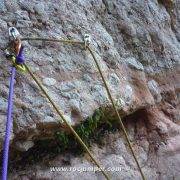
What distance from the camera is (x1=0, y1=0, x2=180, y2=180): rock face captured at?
2582 mm

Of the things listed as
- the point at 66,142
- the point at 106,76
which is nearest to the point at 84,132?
the point at 66,142

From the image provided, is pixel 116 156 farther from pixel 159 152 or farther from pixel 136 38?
pixel 136 38

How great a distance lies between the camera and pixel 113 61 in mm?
3209

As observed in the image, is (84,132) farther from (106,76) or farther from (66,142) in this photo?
(106,76)

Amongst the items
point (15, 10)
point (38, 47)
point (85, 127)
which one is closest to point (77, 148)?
point (85, 127)

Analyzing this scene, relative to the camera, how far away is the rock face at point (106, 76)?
8.47 feet

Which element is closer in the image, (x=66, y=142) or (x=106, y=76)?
(x=66, y=142)

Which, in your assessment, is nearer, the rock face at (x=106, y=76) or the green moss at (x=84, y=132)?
the rock face at (x=106, y=76)

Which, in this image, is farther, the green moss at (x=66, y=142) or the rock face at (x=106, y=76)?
the green moss at (x=66, y=142)

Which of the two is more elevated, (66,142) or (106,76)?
(106,76)

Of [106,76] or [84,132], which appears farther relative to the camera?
[106,76]

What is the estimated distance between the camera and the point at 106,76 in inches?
120

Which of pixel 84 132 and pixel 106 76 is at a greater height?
pixel 106 76

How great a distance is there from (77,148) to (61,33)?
3.03ft
